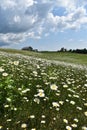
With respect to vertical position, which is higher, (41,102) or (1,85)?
(1,85)

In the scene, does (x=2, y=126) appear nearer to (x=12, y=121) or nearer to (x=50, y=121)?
(x=12, y=121)

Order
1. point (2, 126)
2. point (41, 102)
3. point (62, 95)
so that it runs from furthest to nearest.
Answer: point (62, 95) < point (41, 102) < point (2, 126)

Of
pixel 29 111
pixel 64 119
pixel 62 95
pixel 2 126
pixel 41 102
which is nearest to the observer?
pixel 2 126

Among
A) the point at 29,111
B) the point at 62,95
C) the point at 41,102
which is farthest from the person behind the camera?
the point at 62,95

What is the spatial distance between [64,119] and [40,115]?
775mm

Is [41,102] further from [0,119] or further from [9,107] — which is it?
[0,119]

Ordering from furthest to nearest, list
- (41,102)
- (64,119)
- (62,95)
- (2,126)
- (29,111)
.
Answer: (62,95) < (41,102) < (29,111) < (64,119) < (2,126)

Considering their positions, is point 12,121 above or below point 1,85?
below

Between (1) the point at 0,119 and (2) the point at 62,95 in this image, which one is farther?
(2) the point at 62,95

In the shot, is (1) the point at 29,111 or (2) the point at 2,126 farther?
(1) the point at 29,111

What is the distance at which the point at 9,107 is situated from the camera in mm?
9266

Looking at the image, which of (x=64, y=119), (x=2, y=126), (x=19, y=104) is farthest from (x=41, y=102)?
(x=2, y=126)

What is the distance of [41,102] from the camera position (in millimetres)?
10258

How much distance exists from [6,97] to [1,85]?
0.37 meters
